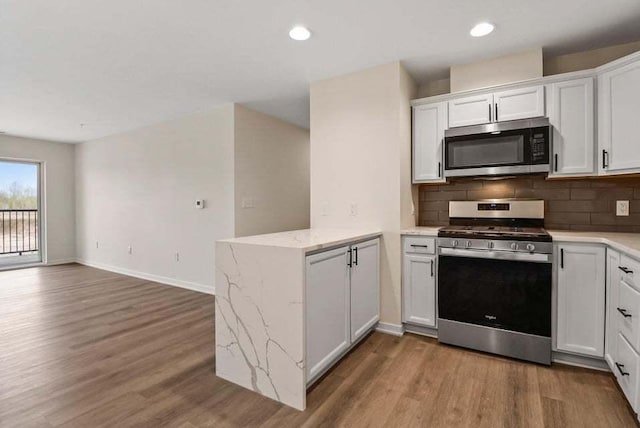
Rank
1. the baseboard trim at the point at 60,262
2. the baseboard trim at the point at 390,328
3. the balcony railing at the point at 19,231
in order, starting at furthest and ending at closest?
the baseboard trim at the point at 60,262 → the balcony railing at the point at 19,231 → the baseboard trim at the point at 390,328

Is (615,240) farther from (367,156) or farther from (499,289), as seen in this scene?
(367,156)

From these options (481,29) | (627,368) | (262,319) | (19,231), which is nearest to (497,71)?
(481,29)

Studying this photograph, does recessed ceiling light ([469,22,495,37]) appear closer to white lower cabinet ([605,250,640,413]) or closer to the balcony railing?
white lower cabinet ([605,250,640,413])

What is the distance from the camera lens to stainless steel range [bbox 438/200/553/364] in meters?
2.26

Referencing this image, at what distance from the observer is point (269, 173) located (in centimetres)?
451

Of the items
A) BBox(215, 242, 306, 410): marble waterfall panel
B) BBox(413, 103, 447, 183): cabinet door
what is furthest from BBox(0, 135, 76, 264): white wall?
BBox(413, 103, 447, 183): cabinet door

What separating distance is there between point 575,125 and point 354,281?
213cm

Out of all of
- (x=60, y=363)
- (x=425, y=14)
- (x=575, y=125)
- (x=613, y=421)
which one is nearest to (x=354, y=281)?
(x=613, y=421)

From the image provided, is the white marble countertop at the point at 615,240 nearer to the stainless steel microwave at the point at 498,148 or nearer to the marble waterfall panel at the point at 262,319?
the stainless steel microwave at the point at 498,148

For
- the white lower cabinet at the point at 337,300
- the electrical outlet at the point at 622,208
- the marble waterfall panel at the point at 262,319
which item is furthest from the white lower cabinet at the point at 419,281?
the electrical outlet at the point at 622,208

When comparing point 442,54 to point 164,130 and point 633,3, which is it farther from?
point 164,130

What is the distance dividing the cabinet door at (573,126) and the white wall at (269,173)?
329 cm

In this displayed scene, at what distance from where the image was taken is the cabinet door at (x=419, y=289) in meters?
2.68

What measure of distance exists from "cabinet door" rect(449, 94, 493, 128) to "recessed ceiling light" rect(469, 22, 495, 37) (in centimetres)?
53
